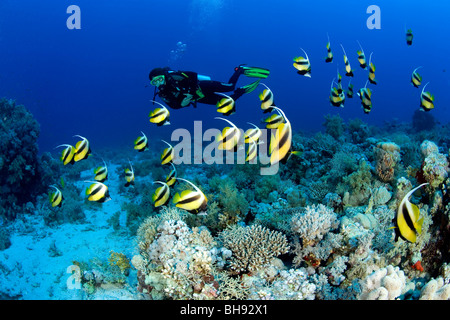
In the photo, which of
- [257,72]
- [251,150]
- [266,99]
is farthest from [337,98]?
[251,150]

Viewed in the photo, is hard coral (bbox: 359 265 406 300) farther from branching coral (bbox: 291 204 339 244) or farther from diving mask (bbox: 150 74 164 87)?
diving mask (bbox: 150 74 164 87)

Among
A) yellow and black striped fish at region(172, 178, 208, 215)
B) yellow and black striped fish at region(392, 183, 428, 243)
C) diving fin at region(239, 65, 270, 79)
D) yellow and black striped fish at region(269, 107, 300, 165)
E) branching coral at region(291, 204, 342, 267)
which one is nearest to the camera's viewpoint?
yellow and black striped fish at region(392, 183, 428, 243)

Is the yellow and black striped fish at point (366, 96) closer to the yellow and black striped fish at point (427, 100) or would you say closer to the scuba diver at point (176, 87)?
the yellow and black striped fish at point (427, 100)

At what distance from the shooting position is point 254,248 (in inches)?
152

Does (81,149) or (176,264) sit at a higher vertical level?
(81,149)

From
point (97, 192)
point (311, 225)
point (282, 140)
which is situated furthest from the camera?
point (97, 192)

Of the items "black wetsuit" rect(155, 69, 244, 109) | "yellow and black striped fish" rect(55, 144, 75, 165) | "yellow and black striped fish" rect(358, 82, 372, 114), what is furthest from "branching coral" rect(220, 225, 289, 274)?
"black wetsuit" rect(155, 69, 244, 109)

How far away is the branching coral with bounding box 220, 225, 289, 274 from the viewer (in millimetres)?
3765

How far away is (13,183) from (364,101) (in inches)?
418

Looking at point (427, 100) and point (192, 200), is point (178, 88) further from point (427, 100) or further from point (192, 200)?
point (427, 100)

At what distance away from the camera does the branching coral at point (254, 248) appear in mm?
3765

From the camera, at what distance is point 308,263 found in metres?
3.82

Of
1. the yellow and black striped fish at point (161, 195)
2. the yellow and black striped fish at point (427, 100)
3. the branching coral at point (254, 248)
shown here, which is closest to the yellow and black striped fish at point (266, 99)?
the branching coral at point (254, 248)

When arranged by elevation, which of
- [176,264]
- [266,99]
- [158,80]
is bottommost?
[176,264]
